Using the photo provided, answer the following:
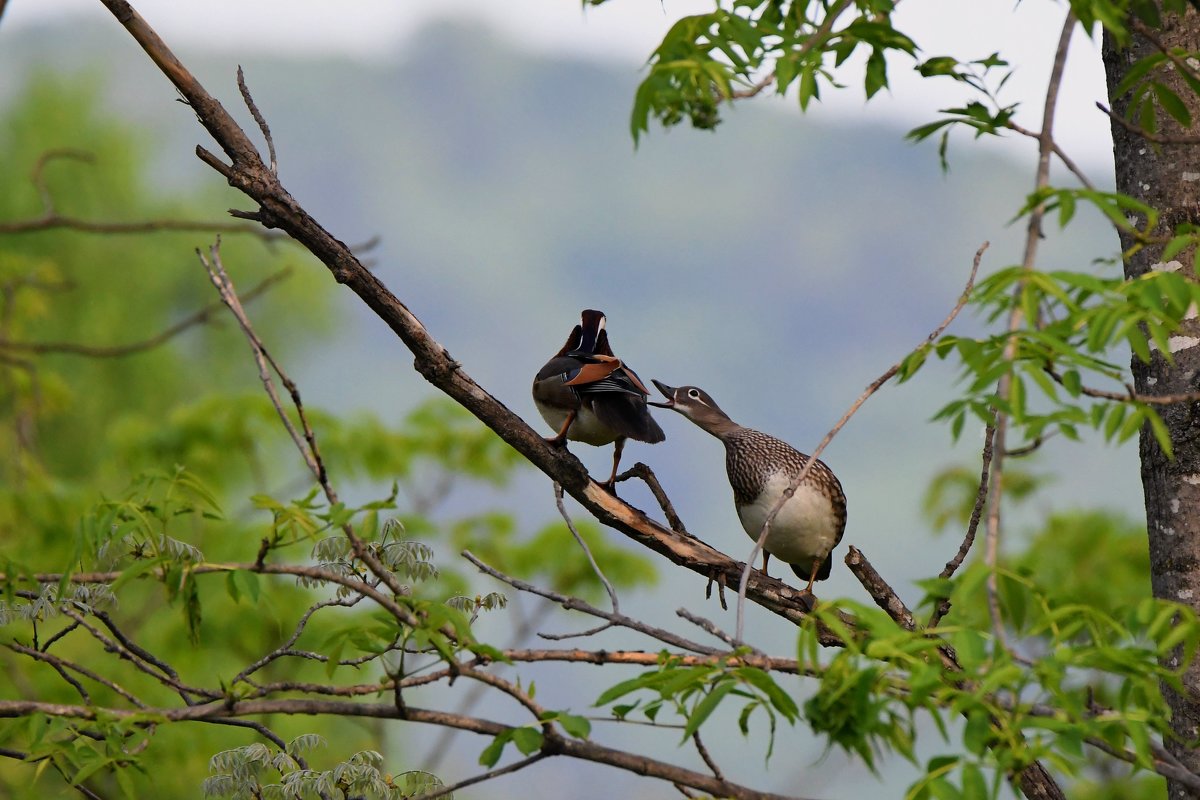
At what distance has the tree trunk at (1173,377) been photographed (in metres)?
3.56

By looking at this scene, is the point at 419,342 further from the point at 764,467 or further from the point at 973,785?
the point at 973,785

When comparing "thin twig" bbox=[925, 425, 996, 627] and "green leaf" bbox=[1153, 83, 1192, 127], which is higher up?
"green leaf" bbox=[1153, 83, 1192, 127]

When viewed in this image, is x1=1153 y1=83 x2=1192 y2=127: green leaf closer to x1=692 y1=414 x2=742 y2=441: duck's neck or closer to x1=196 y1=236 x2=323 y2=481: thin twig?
x1=196 y1=236 x2=323 y2=481: thin twig

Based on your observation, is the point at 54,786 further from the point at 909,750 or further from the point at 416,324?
the point at 909,750

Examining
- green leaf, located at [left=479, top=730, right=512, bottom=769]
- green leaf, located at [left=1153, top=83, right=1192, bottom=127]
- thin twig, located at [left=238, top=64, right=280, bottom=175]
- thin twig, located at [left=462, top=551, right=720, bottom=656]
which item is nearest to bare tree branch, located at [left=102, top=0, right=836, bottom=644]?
thin twig, located at [left=238, top=64, right=280, bottom=175]

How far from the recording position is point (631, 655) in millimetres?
3039

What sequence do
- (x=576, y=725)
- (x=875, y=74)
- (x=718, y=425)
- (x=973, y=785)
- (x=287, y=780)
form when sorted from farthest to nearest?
1. (x=718, y=425)
2. (x=287, y=780)
3. (x=875, y=74)
4. (x=576, y=725)
5. (x=973, y=785)

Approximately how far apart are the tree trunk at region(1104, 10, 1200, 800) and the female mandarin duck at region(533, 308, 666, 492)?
178 centimetres

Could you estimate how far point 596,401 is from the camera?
4625mm

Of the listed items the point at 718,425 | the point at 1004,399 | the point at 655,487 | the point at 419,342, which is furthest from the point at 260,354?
the point at 718,425

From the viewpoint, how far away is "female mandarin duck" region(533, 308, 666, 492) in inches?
180

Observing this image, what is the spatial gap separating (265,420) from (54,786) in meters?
6.25

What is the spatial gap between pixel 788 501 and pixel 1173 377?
1417 millimetres

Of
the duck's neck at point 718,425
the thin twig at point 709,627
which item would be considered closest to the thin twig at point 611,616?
the thin twig at point 709,627
